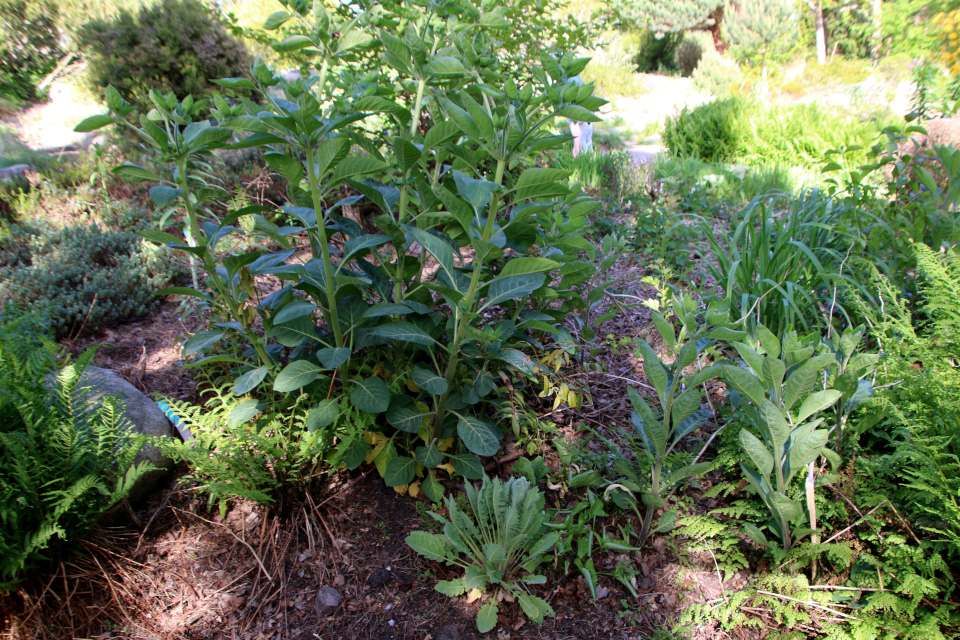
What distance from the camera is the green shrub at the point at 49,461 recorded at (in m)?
1.35

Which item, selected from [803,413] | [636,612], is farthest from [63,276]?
[803,413]

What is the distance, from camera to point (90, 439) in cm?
157

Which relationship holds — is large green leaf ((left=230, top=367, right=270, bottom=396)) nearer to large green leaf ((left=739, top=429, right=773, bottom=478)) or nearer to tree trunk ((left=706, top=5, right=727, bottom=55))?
large green leaf ((left=739, top=429, right=773, bottom=478))

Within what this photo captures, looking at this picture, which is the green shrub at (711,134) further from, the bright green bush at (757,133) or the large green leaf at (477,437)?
the large green leaf at (477,437)

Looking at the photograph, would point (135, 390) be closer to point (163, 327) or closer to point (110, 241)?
point (163, 327)

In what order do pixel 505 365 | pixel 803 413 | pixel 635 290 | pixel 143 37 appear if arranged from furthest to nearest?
pixel 143 37 < pixel 635 290 < pixel 505 365 < pixel 803 413

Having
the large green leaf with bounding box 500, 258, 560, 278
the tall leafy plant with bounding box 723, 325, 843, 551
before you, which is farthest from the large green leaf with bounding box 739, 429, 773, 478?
the large green leaf with bounding box 500, 258, 560, 278

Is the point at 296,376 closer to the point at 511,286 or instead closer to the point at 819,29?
the point at 511,286

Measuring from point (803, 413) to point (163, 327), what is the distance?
2.97m

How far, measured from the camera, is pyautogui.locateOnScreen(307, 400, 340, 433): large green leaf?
155 cm

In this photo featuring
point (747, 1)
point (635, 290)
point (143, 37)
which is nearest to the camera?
point (635, 290)

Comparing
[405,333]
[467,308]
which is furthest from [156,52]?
[467,308]

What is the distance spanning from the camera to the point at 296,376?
5.12ft

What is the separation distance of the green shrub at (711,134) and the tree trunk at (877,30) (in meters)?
Result: 13.8
